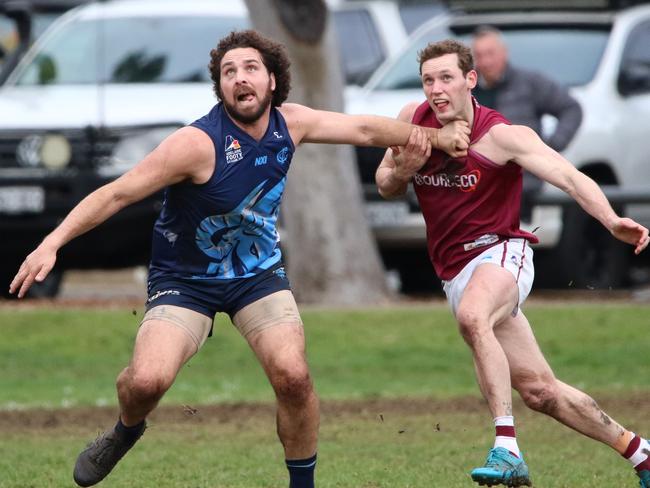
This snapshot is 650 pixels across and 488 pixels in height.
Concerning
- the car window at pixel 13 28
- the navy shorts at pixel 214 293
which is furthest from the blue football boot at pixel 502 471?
the car window at pixel 13 28

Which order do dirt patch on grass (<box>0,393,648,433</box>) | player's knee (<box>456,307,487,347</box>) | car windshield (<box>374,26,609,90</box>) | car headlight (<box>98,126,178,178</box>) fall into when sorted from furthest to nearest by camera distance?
car windshield (<box>374,26,609,90</box>) → car headlight (<box>98,126,178,178</box>) → dirt patch on grass (<box>0,393,648,433</box>) → player's knee (<box>456,307,487,347</box>)

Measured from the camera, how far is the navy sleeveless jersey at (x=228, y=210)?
8.00 metres

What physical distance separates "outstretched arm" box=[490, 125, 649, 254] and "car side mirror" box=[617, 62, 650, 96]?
8.04 metres

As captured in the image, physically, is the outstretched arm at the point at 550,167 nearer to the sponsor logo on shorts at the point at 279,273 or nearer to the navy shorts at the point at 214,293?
the sponsor logo on shorts at the point at 279,273

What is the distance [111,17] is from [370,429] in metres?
7.32

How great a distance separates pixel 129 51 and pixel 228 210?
352 inches

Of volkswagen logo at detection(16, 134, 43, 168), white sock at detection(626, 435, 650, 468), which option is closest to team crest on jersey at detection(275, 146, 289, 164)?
white sock at detection(626, 435, 650, 468)

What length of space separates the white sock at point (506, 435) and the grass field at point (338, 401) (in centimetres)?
91

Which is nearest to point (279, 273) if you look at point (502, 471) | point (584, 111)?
point (502, 471)

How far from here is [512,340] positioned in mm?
8367

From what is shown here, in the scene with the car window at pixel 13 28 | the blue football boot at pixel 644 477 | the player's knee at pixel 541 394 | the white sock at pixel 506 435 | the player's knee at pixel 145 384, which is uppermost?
the car window at pixel 13 28

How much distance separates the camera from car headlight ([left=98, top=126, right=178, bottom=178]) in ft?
50.8

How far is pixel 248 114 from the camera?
805 centimetres

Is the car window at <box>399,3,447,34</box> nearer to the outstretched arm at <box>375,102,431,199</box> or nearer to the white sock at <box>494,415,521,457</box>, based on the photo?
the outstretched arm at <box>375,102,431,199</box>
